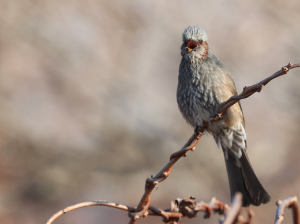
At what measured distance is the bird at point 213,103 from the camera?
3.07 m

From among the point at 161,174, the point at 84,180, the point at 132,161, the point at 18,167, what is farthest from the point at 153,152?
the point at 161,174

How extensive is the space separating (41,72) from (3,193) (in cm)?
237

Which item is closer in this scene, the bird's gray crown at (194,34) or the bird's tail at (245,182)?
the bird's tail at (245,182)

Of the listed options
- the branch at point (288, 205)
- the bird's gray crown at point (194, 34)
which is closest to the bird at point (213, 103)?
the bird's gray crown at point (194, 34)

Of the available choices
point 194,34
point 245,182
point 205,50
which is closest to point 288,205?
point 245,182

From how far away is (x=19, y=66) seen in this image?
6449mm

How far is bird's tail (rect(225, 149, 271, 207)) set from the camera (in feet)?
9.20

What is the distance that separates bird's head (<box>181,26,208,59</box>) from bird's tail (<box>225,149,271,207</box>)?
1.07 meters

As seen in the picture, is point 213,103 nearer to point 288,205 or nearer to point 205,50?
point 205,50

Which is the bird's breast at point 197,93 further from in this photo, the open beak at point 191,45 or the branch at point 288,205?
the branch at point 288,205

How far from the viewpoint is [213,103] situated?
3.06 m

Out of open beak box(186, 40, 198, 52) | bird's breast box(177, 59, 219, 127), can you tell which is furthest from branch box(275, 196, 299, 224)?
open beak box(186, 40, 198, 52)

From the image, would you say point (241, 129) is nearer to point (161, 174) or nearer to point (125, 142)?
point (161, 174)

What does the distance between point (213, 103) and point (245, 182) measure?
0.76 metres
